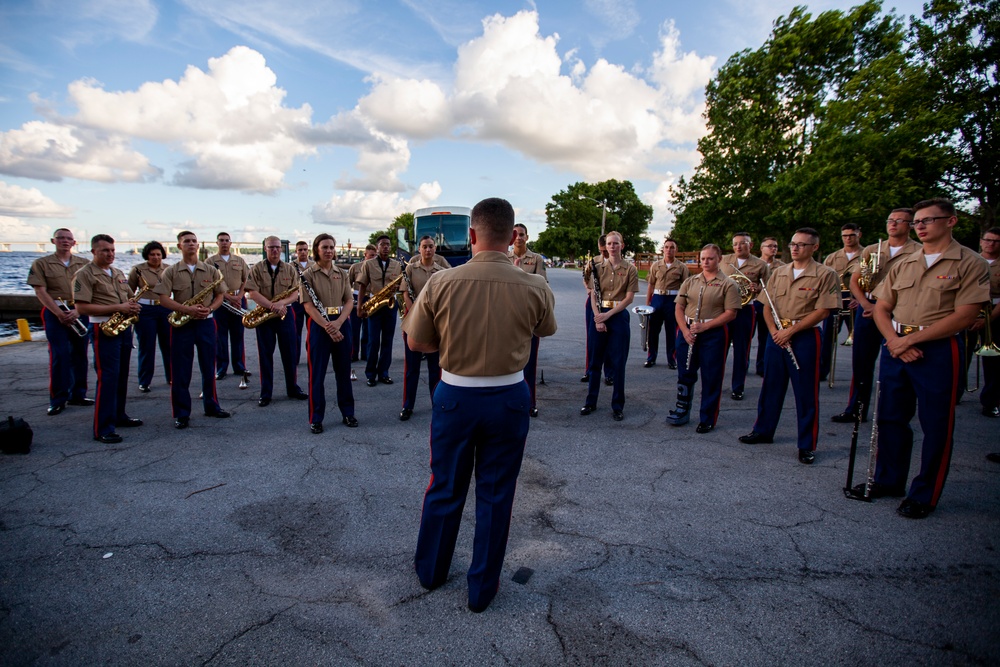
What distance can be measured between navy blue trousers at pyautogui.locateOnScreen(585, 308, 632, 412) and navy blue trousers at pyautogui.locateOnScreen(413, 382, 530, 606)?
3.57 m

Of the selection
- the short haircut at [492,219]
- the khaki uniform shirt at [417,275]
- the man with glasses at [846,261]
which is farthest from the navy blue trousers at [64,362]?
the man with glasses at [846,261]

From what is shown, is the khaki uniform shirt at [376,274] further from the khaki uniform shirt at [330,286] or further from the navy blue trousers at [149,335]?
the navy blue trousers at [149,335]

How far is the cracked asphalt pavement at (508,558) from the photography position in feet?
8.07

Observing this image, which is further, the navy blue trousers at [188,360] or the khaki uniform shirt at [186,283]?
the khaki uniform shirt at [186,283]

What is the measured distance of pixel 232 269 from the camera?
8.21 meters

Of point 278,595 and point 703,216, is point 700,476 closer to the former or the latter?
point 278,595

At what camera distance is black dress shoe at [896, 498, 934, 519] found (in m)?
3.67

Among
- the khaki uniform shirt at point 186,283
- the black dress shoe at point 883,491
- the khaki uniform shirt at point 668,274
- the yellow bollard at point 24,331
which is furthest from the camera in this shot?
the yellow bollard at point 24,331

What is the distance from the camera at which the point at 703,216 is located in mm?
26234

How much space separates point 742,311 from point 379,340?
18.3ft

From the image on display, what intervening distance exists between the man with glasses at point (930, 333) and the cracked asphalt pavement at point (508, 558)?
43 cm

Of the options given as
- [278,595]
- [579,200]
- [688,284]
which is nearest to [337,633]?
[278,595]

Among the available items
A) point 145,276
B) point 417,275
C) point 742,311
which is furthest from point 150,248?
point 742,311

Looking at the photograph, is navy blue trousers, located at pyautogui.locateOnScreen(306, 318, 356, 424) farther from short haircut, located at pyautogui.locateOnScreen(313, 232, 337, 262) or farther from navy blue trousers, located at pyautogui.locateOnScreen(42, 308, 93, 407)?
navy blue trousers, located at pyautogui.locateOnScreen(42, 308, 93, 407)
